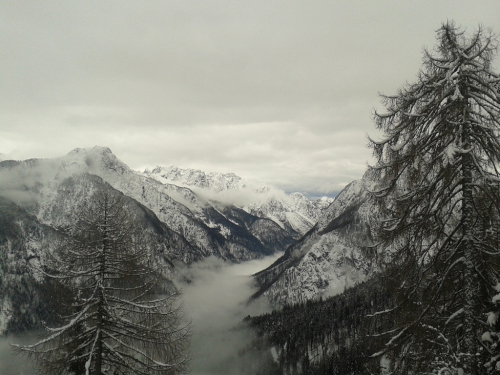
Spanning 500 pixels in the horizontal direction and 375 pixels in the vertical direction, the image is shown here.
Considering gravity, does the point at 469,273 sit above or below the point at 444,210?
below

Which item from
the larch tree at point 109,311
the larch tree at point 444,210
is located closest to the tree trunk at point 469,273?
the larch tree at point 444,210

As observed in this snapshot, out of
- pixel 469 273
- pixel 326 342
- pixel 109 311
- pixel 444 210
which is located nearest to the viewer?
pixel 469 273

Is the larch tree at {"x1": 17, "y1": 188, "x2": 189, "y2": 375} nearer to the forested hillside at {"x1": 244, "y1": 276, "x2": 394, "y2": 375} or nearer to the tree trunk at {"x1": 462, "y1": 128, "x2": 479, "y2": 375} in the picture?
the tree trunk at {"x1": 462, "y1": 128, "x2": 479, "y2": 375}

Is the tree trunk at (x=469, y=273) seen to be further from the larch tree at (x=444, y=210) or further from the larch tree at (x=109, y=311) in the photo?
the larch tree at (x=109, y=311)

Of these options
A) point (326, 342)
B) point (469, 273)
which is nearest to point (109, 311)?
point (469, 273)

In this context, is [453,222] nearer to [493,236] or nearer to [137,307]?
[493,236]

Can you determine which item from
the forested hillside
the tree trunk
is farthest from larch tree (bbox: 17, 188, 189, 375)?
the forested hillside

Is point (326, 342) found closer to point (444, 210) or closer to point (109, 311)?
point (109, 311)
